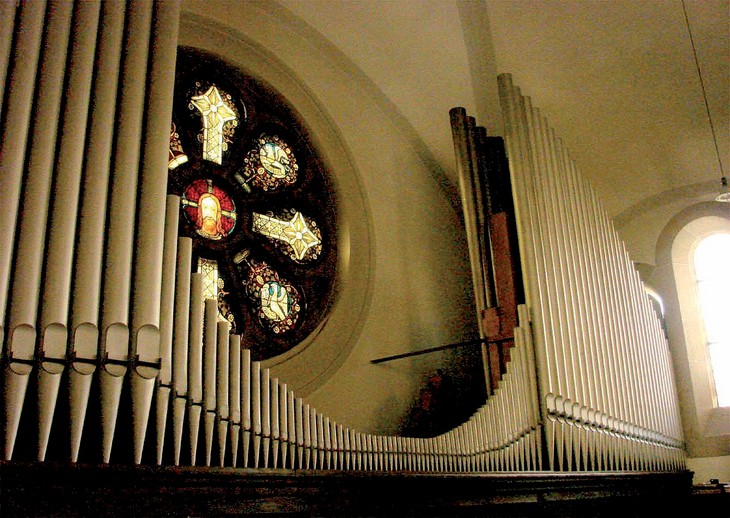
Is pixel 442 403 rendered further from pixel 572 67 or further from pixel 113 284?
pixel 113 284

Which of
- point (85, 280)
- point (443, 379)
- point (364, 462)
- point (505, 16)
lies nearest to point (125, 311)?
point (85, 280)

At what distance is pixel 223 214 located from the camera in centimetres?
668

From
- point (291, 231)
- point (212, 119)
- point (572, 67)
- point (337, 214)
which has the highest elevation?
point (572, 67)

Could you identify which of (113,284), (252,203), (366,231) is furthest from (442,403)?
(113,284)

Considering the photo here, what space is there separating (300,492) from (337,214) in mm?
3830

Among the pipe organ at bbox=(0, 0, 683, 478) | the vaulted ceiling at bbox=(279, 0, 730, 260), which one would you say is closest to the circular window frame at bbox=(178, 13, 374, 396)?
the vaulted ceiling at bbox=(279, 0, 730, 260)

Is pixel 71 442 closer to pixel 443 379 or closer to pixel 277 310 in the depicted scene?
pixel 277 310

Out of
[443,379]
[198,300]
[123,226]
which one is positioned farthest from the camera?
[443,379]

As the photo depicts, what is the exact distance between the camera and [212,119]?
6891 mm

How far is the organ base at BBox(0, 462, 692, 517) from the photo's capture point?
293cm

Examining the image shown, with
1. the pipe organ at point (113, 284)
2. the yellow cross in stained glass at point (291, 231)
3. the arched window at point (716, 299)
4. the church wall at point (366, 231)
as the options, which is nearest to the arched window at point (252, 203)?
the yellow cross in stained glass at point (291, 231)

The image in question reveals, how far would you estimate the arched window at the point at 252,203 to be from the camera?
6.43 metres

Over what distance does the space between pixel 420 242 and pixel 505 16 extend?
7.66ft

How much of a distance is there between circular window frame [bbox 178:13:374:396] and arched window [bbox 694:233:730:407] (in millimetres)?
4337
